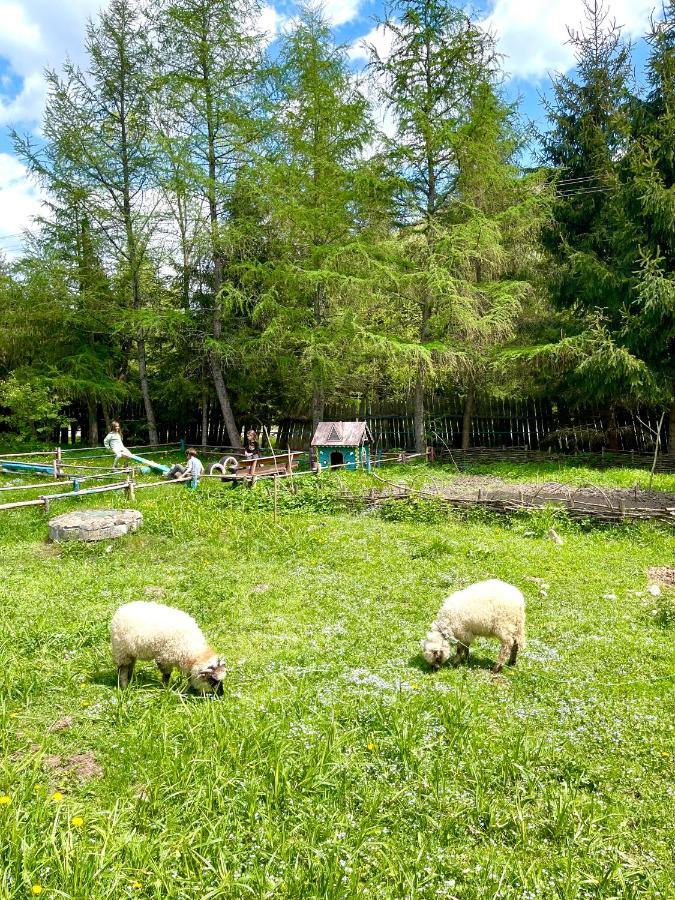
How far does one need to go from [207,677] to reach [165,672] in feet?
1.80

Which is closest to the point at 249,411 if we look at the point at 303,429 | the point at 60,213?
the point at 303,429

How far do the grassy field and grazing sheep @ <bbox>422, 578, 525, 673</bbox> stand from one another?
7.2 inches

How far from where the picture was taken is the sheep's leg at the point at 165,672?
500 centimetres

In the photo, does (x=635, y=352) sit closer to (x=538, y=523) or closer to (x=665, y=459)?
(x=665, y=459)

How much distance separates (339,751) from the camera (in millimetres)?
3951

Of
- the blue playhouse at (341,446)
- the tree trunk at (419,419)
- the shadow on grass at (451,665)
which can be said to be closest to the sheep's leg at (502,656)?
the shadow on grass at (451,665)

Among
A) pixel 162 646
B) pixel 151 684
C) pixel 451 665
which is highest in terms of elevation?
pixel 162 646

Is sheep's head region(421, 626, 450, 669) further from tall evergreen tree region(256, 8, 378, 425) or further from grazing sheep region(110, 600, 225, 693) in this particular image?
tall evergreen tree region(256, 8, 378, 425)

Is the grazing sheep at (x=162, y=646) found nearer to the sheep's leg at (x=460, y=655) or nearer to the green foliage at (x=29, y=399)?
the sheep's leg at (x=460, y=655)

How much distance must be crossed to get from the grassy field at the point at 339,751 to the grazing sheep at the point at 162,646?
24 centimetres

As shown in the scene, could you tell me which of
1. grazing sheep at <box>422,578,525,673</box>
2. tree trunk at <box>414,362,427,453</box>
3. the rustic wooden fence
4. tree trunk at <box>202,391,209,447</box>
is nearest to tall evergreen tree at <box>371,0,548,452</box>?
tree trunk at <box>414,362,427,453</box>

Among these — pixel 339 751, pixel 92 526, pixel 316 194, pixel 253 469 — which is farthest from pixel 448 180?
pixel 339 751

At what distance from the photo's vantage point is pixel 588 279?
1683 cm

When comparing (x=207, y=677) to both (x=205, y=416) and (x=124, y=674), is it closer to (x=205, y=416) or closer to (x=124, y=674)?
(x=124, y=674)
